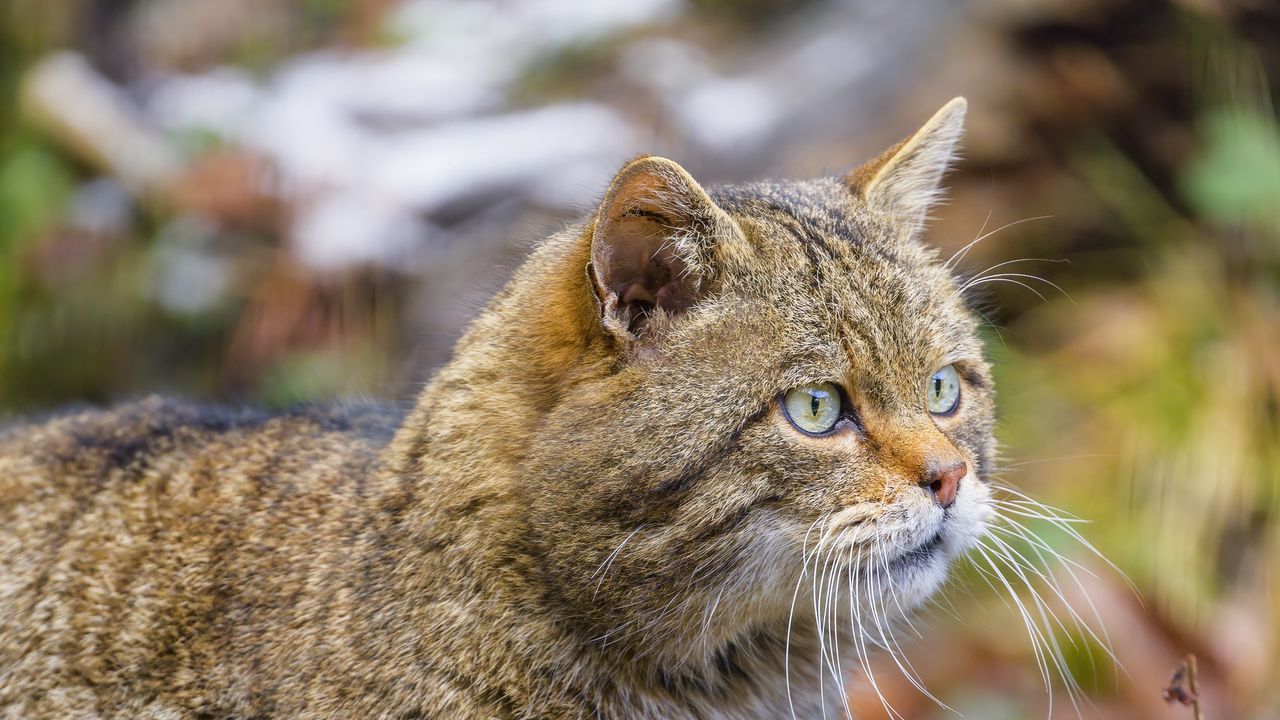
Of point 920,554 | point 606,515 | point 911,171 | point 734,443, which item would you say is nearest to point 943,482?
point 920,554

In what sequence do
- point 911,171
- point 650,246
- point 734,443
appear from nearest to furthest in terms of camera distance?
point 734,443 → point 650,246 → point 911,171

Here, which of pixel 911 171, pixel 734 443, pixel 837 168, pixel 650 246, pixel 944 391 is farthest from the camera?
pixel 837 168

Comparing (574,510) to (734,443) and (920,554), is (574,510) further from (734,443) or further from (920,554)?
(920,554)

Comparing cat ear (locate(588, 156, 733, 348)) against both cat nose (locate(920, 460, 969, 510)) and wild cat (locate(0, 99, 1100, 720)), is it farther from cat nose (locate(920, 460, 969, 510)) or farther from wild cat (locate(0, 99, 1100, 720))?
cat nose (locate(920, 460, 969, 510))

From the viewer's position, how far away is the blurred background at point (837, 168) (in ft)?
17.9

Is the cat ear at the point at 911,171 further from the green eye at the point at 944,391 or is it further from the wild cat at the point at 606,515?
the green eye at the point at 944,391

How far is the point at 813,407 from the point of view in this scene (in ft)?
8.91

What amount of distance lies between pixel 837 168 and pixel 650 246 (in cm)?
268

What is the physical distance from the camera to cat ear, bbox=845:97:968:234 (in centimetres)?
326

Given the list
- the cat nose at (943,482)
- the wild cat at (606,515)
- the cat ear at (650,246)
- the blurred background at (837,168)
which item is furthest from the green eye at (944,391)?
the blurred background at (837,168)

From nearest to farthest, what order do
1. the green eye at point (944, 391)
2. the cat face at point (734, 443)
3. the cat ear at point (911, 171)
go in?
1. the cat face at point (734, 443)
2. the green eye at point (944, 391)
3. the cat ear at point (911, 171)

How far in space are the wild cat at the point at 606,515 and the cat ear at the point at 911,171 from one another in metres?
0.01

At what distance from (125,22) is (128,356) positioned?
309cm

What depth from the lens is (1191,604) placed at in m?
5.34
